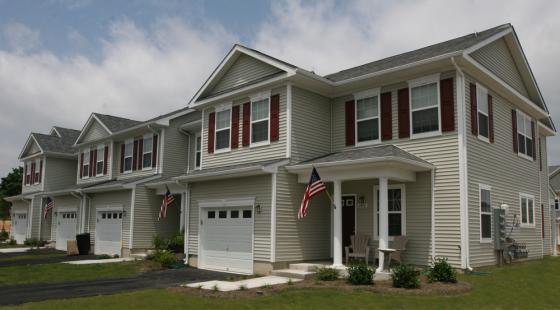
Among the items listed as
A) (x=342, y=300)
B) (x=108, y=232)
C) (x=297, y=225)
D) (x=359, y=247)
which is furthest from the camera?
(x=108, y=232)

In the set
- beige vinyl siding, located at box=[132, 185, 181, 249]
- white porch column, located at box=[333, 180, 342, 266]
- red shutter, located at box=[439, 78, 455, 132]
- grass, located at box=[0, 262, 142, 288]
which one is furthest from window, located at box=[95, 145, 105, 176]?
red shutter, located at box=[439, 78, 455, 132]

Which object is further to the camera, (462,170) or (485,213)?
(485,213)

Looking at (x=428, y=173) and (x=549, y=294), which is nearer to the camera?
(x=549, y=294)

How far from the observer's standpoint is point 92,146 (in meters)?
29.0

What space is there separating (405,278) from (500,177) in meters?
6.84

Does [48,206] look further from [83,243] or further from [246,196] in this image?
[246,196]

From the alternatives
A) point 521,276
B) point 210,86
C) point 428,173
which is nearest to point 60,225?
point 210,86

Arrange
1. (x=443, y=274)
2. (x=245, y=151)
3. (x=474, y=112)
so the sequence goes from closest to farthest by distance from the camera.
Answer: (x=443, y=274)
(x=474, y=112)
(x=245, y=151)

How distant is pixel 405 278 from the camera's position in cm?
1110

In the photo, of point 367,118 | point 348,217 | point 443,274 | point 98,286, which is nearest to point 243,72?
point 367,118

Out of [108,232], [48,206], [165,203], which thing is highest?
[165,203]

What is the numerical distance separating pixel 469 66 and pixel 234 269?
958 centimetres

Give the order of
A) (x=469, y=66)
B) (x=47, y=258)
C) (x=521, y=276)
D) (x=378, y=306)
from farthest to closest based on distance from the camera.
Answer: (x=47, y=258) → (x=469, y=66) → (x=521, y=276) → (x=378, y=306)

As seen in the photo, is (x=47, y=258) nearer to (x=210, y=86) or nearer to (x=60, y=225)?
(x=60, y=225)
